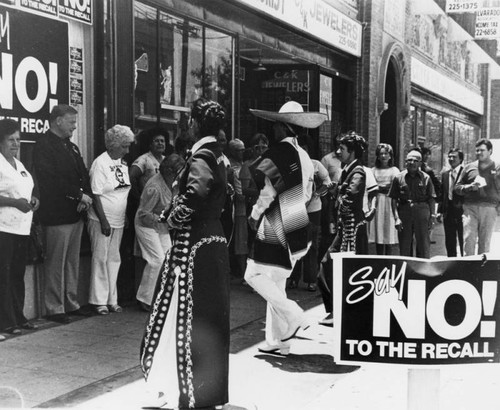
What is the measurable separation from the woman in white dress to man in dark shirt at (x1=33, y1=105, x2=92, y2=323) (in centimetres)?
576

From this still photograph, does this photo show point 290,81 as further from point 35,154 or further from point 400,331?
point 400,331

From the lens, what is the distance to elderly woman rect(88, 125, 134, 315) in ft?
25.8

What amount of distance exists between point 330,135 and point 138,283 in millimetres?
8243

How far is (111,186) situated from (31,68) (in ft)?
4.39

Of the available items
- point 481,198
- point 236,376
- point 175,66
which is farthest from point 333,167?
point 236,376

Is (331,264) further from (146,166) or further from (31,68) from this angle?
(31,68)

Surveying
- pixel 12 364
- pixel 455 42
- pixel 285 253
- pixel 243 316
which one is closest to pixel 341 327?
pixel 285 253

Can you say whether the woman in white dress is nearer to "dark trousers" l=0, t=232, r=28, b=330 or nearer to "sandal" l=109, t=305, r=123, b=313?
"sandal" l=109, t=305, r=123, b=313

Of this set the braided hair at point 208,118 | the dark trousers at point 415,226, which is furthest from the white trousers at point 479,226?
the braided hair at point 208,118

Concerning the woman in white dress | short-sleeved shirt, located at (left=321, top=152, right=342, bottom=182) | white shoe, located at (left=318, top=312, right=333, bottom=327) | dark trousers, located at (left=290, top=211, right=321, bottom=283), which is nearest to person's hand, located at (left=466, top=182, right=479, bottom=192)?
the woman in white dress

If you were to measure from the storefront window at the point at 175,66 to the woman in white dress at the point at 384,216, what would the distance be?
99.7 inches

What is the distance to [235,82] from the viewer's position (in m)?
11.6

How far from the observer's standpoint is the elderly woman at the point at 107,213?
7.85 metres

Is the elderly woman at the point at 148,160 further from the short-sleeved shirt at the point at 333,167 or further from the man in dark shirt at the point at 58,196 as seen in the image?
→ the short-sleeved shirt at the point at 333,167
